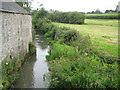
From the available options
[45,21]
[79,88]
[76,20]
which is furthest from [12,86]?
[76,20]

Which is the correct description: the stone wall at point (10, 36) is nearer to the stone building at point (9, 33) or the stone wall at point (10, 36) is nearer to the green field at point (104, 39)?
the stone building at point (9, 33)

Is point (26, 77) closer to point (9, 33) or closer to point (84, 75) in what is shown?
point (9, 33)

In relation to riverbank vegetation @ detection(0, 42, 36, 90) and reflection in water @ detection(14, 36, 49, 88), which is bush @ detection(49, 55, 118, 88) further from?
riverbank vegetation @ detection(0, 42, 36, 90)

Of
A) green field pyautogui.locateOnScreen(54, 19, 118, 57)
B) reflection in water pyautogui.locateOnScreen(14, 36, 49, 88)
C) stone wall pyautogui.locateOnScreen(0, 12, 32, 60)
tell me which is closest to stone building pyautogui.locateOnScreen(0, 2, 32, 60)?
stone wall pyautogui.locateOnScreen(0, 12, 32, 60)

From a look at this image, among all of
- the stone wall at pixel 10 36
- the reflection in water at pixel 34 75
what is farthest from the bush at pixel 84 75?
the stone wall at pixel 10 36

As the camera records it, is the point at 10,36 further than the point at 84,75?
Yes

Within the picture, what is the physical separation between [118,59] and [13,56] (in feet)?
26.2

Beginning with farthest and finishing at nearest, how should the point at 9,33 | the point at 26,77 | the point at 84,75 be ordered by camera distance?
1. the point at 26,77
2. the point at 9,33
3. the point at 84,75

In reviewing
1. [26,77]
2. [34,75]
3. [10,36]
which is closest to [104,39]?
[34,75]

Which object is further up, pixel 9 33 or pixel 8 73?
pixel 9 33

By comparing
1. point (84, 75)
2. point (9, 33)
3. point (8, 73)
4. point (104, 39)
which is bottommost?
point (8, 73)

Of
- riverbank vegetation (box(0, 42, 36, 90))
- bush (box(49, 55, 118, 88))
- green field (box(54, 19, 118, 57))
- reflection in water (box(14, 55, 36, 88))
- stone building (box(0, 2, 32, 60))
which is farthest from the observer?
green field (box(54, 19, 118, 57))

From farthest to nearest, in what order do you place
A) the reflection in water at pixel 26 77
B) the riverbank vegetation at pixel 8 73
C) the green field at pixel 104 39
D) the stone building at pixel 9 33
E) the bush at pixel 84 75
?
the green field at pixel 104 39 → the reflection in water at pixel 26 77 → the stone building at pixel 9 33 → the riverbank vegetation at pixel 8 73 → the bush at pixel 84 75

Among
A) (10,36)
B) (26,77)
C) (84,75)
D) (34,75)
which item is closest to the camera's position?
(84,75)
